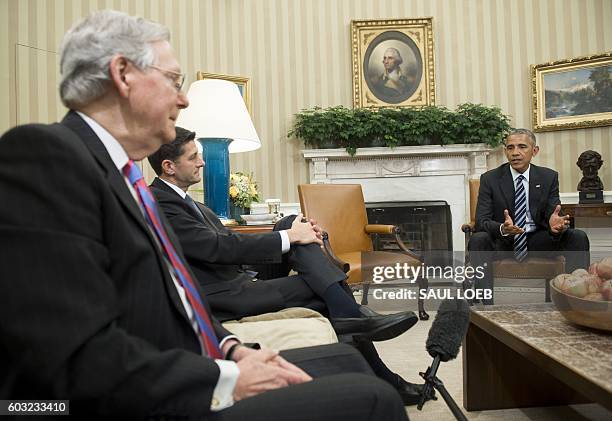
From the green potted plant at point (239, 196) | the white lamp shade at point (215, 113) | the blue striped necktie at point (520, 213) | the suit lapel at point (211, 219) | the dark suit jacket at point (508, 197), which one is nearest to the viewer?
the suit lapel at point (211, 219)

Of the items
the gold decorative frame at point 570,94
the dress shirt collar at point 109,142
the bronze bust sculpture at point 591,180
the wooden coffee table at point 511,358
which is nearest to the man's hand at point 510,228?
the wooden coffee table at point 511,358

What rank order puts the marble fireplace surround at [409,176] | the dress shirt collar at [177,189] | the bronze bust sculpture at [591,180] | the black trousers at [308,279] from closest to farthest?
the dress shirt collar at [177,189]
the black trousers at [308,279]
the bronze bust sculpture at [591,180]
the marble fireplace surround at [409,176]

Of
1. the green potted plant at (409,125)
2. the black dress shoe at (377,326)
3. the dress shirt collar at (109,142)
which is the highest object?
the green potted plant at (409,125)

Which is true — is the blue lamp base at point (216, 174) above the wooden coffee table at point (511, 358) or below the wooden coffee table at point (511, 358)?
above

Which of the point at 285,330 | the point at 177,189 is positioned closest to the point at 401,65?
the point at 177,189

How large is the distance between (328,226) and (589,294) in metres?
2.86

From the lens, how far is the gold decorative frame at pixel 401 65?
6531 mm

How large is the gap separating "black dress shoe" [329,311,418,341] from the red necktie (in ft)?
3.82

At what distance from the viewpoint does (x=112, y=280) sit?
0.91 m

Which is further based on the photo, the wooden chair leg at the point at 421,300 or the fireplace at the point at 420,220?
the fireplace at the point at 420,220

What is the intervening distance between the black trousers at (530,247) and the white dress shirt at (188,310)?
345cm

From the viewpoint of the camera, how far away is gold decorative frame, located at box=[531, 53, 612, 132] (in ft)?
20.3

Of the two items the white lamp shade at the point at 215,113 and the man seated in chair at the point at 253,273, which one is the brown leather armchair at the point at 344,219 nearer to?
the white lamp shade at the point at 215,113

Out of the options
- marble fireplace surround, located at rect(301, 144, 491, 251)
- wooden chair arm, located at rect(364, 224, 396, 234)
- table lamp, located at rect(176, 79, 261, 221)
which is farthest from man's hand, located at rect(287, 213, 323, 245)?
marble fireplace surround, located at rect(301, 144, 491, 251)
